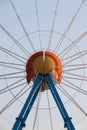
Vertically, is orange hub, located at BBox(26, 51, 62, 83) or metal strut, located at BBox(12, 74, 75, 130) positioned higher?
orange hub, located at BBox(26, 51, 62, 83)

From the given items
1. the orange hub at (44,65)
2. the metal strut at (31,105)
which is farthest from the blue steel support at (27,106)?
the orange hub at (44,65)

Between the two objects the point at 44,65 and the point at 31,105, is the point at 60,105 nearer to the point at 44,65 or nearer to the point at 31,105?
the point at 31,105

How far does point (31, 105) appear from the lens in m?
27.7

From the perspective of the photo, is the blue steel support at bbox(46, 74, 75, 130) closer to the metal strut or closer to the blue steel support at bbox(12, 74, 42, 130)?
the metal strut

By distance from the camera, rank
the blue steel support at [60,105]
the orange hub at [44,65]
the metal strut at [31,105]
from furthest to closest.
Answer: the orange hub at [44,65], the metal strut at [31,105], the blue steel support at [60,105]

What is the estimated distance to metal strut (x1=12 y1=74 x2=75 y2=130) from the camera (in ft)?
82.6

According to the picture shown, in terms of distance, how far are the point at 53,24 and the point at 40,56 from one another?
19.4 feet

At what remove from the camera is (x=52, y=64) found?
92.0ft

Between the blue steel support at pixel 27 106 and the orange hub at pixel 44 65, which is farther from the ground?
the orange hub at pixel 44 65

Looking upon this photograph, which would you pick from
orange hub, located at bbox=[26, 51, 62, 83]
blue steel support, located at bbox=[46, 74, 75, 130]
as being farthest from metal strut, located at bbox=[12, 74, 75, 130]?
orange hub, located at bbox=[26, 51, 62, 83]

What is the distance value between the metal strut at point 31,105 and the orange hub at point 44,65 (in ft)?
1.81

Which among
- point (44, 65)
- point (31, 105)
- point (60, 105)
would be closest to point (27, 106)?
point (31, 105)

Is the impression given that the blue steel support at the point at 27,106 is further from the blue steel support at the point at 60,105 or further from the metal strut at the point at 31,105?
the blue steel support at the point at 60,105

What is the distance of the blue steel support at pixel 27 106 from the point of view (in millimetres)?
25205
